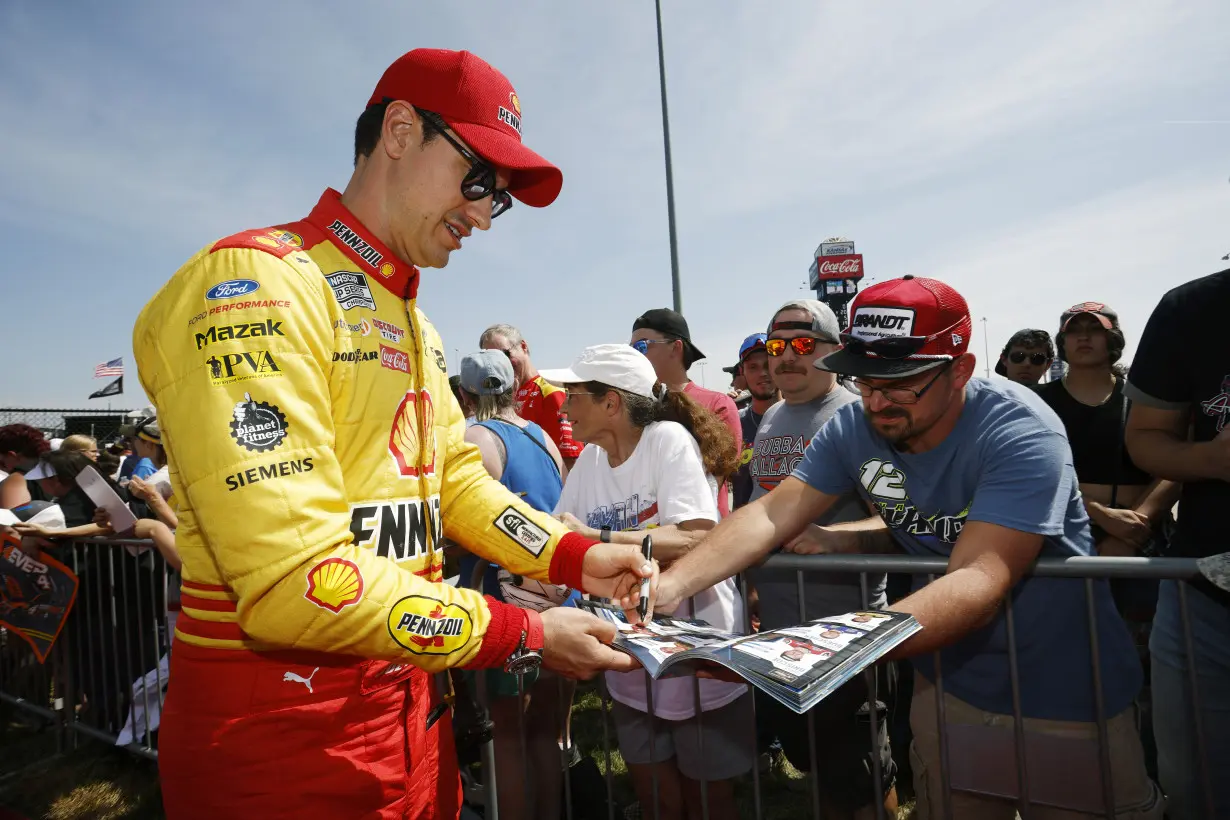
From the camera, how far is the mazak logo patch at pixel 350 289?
162 centimetres

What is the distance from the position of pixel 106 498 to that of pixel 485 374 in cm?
242

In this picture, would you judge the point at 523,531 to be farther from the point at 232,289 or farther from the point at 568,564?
the point at 232,289

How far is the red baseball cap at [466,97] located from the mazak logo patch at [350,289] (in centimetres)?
45

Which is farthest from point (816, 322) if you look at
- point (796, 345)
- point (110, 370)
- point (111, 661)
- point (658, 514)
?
point (110, 370)

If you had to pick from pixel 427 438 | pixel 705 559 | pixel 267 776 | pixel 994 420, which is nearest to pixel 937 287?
pixel 994 420

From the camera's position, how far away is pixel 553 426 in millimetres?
5539

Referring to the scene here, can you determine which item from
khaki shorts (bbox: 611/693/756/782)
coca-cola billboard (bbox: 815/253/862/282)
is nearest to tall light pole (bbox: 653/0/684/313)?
khaki shorts (bbox: 611/693/756/782)

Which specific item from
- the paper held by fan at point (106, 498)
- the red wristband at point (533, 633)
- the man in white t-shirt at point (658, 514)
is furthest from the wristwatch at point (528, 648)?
the paper held by fan at point (106, 498)

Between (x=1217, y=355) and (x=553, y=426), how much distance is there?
4099 mm

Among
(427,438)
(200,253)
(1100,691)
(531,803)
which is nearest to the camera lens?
(200,253)

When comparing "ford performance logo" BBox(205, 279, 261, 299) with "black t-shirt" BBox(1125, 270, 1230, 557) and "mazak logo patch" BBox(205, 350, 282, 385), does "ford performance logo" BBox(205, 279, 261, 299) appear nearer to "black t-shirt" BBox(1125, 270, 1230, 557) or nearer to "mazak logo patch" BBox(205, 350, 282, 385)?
"mazak logo patch" BBox(205, 350, 282, 385)

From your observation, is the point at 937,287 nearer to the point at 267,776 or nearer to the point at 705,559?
the point at 705,559

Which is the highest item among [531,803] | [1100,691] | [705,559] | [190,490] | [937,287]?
[937,287]

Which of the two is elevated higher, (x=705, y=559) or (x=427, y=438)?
(x=427, y=438)
